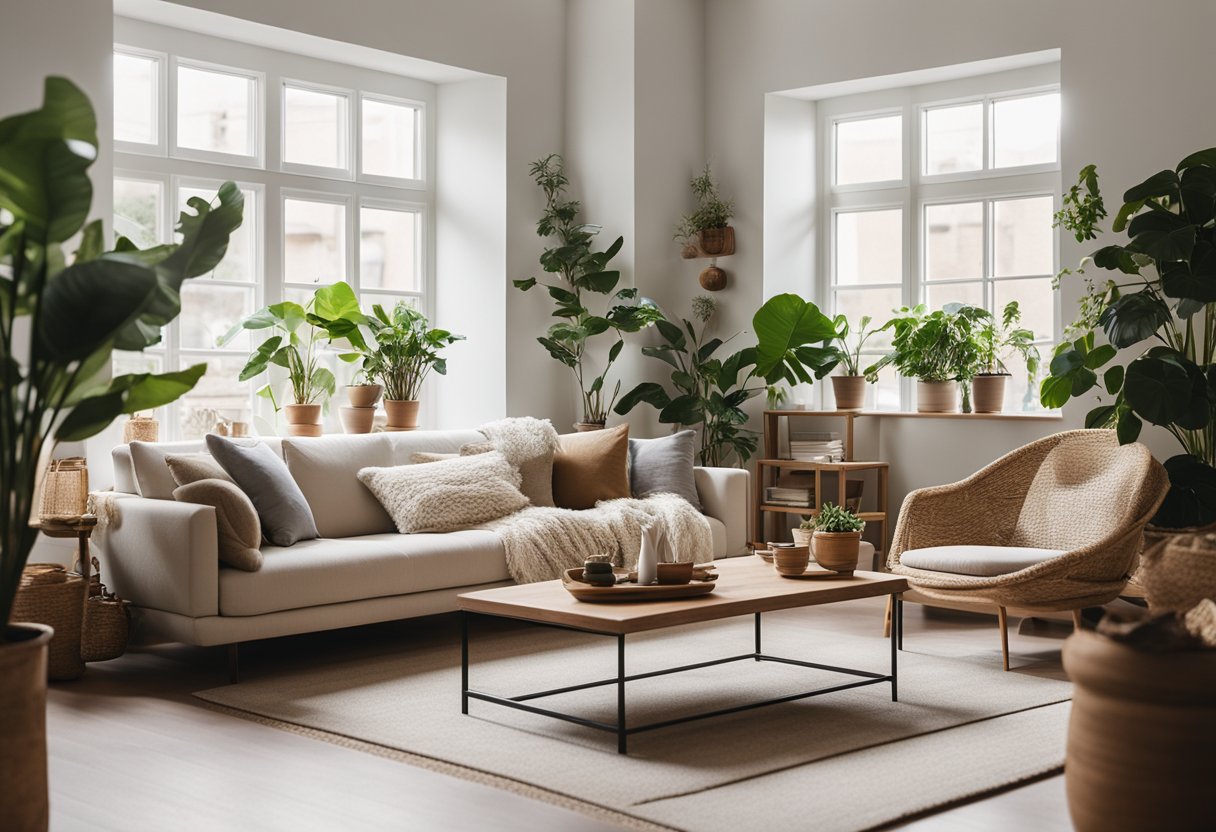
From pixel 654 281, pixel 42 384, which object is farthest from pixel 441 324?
pixel 42 384

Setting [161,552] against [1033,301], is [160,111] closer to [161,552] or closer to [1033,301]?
[161,552]

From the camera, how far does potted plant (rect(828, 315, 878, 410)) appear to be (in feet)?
24.3

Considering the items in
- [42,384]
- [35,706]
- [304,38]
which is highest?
[304,38]

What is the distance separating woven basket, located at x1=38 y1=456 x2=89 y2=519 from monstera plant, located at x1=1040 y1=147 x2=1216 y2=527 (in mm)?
4078

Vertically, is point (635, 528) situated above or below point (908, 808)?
above

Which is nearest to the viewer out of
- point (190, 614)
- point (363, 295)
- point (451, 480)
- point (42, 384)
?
point (42, 384)

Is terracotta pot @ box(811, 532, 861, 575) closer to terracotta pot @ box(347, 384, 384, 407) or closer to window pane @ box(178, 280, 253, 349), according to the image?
terracotta pot @ box(347, 384, 384, 407)

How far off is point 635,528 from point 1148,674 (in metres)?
3.55

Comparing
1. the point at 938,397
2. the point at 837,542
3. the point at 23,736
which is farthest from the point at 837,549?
the point at 23,736

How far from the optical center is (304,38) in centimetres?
659

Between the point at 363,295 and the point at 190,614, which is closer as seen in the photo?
the point at 190,614

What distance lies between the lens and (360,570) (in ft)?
16.8

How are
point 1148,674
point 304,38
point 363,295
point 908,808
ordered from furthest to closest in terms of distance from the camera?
point 363,295
point 304,38
point 908,808
point 1148,674

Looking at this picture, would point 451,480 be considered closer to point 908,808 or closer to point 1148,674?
point 908,808
